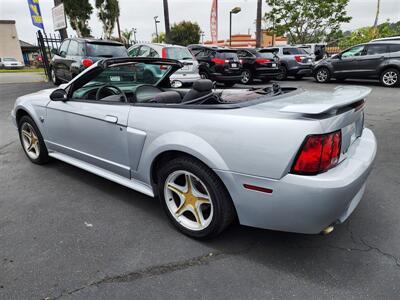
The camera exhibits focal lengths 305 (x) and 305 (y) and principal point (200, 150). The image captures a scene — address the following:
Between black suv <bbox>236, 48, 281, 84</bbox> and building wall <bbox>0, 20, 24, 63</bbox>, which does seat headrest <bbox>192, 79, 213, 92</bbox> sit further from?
building wall <bbox>0, 20, 24, 63</bbox>

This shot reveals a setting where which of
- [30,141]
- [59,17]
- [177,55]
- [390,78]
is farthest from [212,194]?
[59,17]

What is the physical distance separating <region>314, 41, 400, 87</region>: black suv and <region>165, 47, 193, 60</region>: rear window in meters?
6.02

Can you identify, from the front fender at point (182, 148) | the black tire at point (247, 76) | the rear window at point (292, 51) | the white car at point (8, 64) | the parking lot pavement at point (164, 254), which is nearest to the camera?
the parking lot pavement at point (164, 254)

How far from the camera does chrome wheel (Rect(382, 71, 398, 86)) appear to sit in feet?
34.4

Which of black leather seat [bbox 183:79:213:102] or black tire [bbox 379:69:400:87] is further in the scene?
black tire [bbox 379:69:400:87]

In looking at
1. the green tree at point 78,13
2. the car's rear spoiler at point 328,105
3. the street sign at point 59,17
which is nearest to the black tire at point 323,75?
the street sign at point 59,17

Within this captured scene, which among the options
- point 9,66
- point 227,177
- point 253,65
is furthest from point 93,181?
point 9,66

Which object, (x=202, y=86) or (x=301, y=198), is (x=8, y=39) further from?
(x=301, y=198)

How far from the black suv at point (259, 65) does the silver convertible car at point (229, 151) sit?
9832 mm

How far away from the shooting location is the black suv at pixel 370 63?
34.3 feet

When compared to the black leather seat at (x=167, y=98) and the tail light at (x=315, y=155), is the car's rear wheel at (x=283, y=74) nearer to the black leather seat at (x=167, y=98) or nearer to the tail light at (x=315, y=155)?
the black leather seat at (x=167, y=98)

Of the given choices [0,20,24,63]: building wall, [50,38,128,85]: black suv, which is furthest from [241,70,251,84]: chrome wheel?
[0,20,24,63]: building wall

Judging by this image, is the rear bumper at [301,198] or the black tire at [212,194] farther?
the black tire at [212,194]

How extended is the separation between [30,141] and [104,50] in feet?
19.0
